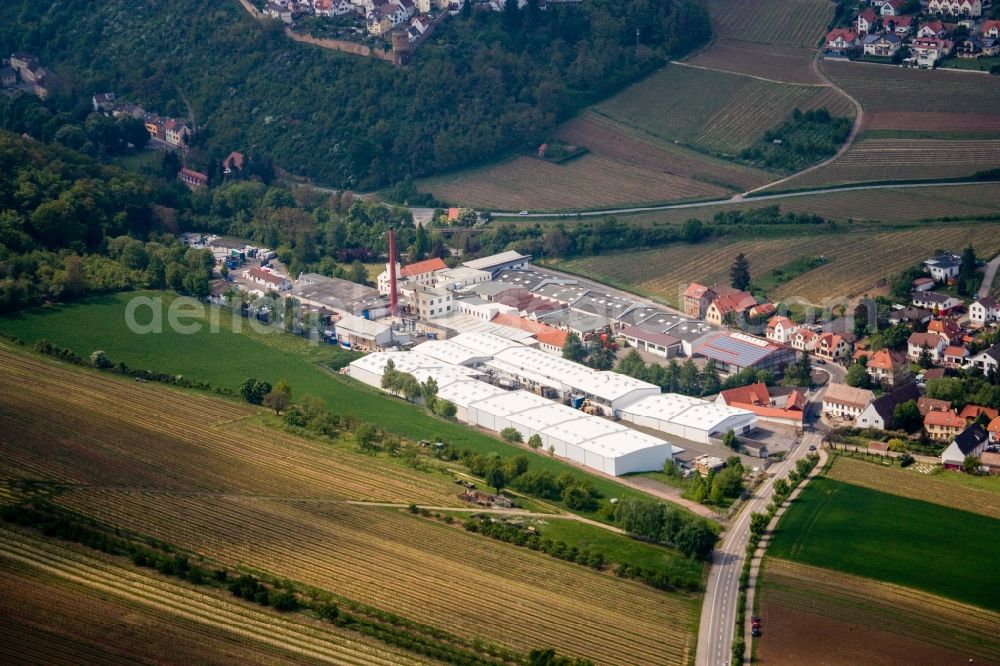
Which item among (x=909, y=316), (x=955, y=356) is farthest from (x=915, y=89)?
(x=955, y=356)

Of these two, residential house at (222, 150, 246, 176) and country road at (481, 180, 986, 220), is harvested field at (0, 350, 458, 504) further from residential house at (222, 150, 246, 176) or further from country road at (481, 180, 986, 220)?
residential house at (222, 150, 246, 176)

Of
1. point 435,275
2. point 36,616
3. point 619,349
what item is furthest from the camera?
point 435,275

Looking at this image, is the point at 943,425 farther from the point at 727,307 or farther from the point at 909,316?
the point at 727,307

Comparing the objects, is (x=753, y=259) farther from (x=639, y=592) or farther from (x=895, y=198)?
(x=639, y=592)

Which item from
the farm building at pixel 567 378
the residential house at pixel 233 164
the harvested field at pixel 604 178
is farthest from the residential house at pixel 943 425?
the residential house at pixel 233 164

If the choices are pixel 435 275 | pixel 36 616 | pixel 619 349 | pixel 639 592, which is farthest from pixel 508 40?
pixel 36 616
